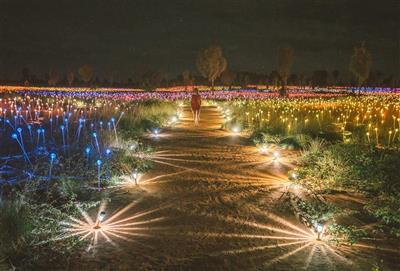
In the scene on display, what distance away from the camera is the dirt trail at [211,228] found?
16.5 feet

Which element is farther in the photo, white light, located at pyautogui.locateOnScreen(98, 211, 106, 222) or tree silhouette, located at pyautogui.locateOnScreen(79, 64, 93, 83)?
tree silhouette, located at pyautogui.locateOnScreen(79, 64, 93, 83)

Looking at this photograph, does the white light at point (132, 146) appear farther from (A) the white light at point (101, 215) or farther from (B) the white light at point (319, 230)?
(B) the white light at point (319, 230)

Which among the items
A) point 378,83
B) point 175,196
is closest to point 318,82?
point 378,83

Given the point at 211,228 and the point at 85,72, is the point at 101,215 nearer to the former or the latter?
the point at 211,228

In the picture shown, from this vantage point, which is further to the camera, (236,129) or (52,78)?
(52,78)

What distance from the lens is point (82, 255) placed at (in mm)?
5199

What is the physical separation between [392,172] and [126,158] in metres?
5.98

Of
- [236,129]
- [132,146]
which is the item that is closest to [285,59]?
[236,129]

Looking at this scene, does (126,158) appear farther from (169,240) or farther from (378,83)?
(378,83)

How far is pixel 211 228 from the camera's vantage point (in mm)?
6203

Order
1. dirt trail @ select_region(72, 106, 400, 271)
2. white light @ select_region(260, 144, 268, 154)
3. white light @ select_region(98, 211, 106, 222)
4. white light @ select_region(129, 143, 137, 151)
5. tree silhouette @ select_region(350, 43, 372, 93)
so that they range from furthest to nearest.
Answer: tree silhouette @ select_region(350, 43, 372, 93) < white light @ select_region(260, 144, 268, 154) < white light @ select_region(129, 143, 137, 151) < white light @ select_region(98, 211, 106, 222) < dirt trail @ select_region(72, 106, 400, 271)

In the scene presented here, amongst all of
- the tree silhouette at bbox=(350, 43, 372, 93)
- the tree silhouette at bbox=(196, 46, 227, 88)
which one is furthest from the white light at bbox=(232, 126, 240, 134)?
the tree silhouette at bbox=(196, 46, 227, 88)

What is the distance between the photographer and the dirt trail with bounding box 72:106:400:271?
5.04 m

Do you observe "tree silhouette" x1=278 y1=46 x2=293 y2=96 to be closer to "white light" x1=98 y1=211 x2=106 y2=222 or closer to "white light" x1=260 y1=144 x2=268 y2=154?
"white light" x1=260 y1=144 x2=268 y2=154
